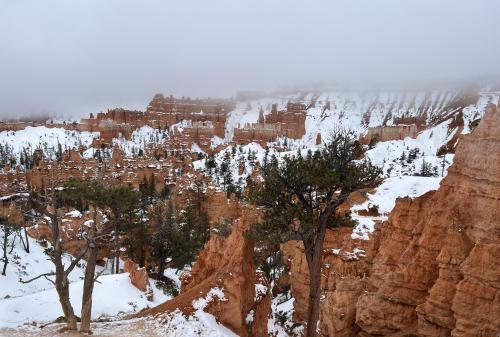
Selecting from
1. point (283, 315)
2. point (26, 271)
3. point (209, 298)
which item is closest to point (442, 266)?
point (209, 298)

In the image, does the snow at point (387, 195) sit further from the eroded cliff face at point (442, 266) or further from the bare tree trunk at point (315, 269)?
the bare tree trunk at point (315, 269)

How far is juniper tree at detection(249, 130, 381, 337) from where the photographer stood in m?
11.5

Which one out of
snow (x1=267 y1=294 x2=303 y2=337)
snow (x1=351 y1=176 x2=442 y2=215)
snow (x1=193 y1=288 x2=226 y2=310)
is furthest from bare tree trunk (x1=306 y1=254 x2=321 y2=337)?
snow (x1=351 y1=176 x2=442 y2=215)

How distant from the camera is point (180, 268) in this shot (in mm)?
34188

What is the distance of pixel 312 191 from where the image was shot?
1209cm

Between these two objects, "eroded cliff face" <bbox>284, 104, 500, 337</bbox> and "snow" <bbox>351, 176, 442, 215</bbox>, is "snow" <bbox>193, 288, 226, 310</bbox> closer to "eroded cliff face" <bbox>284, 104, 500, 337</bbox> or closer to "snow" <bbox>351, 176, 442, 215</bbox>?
"eroded cliff face" <bbox>284, 104, 500, 337</bbox>

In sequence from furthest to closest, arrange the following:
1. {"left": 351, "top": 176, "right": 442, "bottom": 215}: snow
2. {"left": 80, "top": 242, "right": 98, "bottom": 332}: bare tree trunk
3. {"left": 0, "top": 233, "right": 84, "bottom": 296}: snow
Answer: {"left": 0, "top": 233, "right": 84, "bottom": 296}: snow, {"left": 351, "top": 176, "right": 442, "bottom": 215}: snow, {"left": 80, "top": 242, "right": 98, "bottom": 332}: bare tree trunk

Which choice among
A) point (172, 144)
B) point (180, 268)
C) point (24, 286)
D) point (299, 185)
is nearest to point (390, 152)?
point (172, 144)

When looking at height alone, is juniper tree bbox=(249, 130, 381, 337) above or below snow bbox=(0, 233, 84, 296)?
above

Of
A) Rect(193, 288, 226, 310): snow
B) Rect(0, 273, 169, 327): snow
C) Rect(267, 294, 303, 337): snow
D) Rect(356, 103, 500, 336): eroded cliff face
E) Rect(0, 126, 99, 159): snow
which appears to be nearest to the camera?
Rect(356, 103, 500, 336): eroded cliff face

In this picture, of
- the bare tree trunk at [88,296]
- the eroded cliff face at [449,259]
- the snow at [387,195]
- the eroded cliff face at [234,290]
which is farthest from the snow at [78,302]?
the snow at [387,195]

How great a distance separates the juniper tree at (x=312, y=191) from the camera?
37.9 feet

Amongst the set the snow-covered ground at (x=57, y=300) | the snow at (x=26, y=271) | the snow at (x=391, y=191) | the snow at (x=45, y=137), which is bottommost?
the snow at (x=45, y=137)

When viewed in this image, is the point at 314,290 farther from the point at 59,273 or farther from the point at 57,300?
the point at 57,300
